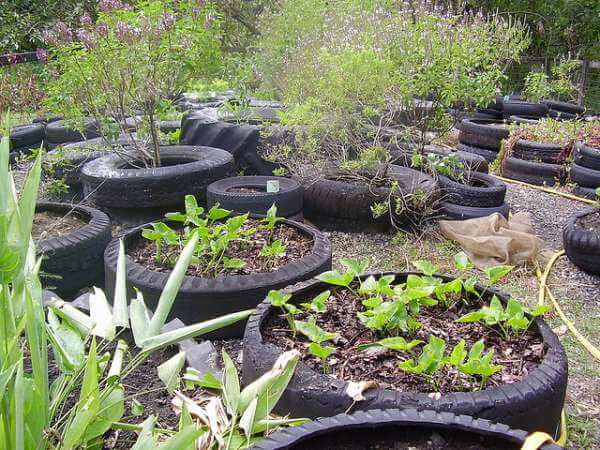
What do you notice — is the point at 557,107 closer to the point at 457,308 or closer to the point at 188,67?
the point at 188,67

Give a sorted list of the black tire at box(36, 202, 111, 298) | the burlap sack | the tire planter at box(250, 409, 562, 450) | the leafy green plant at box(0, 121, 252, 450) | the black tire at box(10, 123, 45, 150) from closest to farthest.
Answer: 1. the leafy green plant at box(0, 121, 252, 450)
2. the tire planter at box(250, 409, 562, 450)
3. the black tire at box(36, 202, 111, 298)
4. the burlap sack
5. the black tire at box(10, 123, 45, 150)

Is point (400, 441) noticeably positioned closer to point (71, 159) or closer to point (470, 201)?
point (470, 201)

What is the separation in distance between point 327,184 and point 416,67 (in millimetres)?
1213

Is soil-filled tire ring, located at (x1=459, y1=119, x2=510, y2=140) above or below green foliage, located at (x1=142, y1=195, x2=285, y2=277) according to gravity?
below

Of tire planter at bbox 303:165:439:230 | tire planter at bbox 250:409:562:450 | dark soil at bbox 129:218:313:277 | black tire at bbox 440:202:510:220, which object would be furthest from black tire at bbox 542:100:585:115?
tire planter at bbox 250:409:562:450

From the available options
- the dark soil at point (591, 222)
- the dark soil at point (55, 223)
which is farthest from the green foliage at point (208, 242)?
the dark soil at point (591, 222)

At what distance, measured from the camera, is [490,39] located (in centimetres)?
496

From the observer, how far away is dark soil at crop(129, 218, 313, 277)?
3.05 m

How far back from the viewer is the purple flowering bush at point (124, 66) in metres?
4.53

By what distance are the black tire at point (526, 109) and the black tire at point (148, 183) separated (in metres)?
6.39

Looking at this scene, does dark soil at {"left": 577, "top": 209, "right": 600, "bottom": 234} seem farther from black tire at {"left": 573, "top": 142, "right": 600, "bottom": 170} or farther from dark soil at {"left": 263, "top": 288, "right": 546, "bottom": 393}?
dark soil at {"left": 263, "top": 288, "right": 546, "bottom": 393}

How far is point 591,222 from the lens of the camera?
4.21 meters

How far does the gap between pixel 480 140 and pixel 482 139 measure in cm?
4

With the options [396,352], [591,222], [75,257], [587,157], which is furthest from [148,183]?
[587,157]
